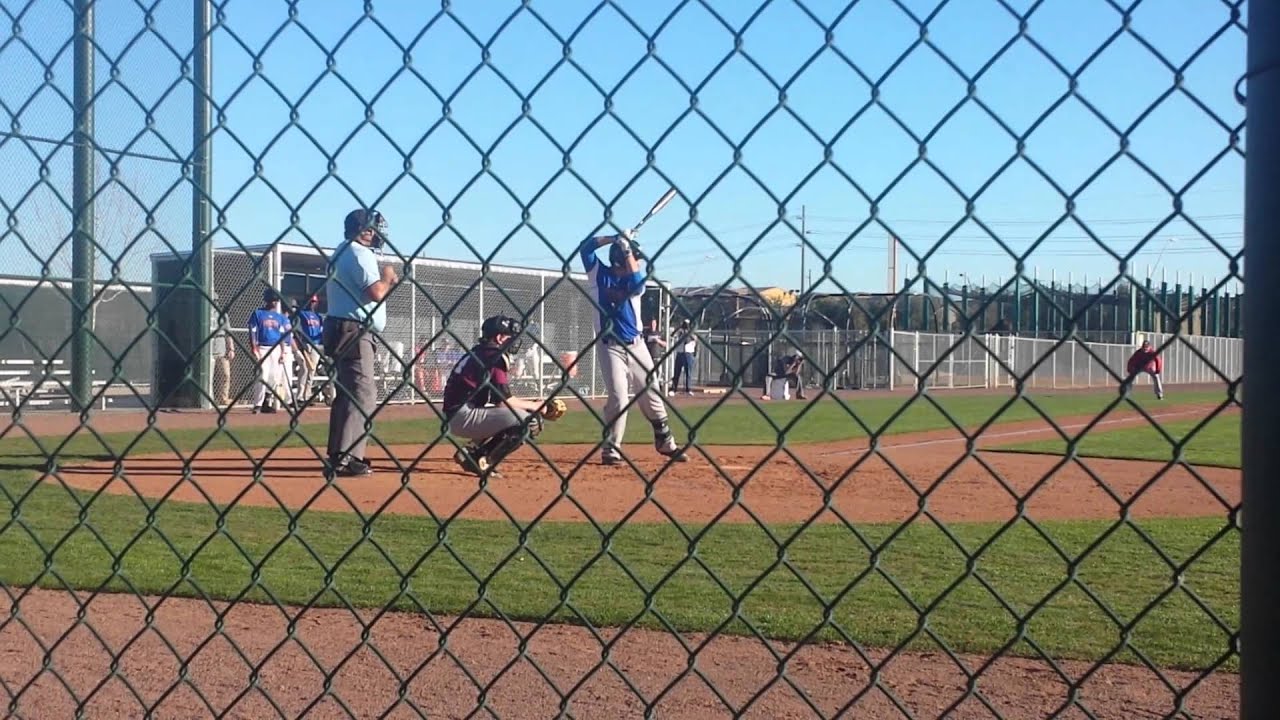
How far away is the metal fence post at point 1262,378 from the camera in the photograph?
1824 mm

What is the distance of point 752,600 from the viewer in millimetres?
5477

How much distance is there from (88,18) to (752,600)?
3.39 meters

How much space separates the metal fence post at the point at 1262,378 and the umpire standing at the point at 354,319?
1849 millimetres

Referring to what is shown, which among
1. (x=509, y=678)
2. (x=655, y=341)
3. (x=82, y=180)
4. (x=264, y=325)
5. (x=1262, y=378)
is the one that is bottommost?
(x=509, y=678)

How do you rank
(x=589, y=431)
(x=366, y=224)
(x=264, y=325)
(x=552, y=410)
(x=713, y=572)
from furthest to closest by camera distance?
(x=589, y=431), (x=264, y=325), (x=552, y=410), (x=713, y=572), (x=366, y=224)

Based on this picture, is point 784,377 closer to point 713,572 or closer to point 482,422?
point 482,422

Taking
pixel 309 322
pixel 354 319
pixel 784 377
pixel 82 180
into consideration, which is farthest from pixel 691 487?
pixel 784 377

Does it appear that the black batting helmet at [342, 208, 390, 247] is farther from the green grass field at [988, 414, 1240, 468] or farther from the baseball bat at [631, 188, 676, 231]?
the green grass field at [988, 414, 1240, 468]

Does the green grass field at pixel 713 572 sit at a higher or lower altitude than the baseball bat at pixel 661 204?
lower

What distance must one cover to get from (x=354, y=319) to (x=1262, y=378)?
2788 millimetres

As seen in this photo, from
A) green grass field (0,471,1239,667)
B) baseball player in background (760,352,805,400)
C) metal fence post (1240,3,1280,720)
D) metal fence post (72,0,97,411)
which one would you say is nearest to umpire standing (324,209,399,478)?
green grass field (0,471,1239,667)

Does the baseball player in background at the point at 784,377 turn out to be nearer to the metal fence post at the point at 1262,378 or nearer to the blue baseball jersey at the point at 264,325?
the blue baseball jersey at the point at 264,325

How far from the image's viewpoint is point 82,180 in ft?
13.8

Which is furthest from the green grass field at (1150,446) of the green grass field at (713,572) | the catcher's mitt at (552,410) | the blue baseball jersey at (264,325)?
the blue baseball jersey at (264,325)
